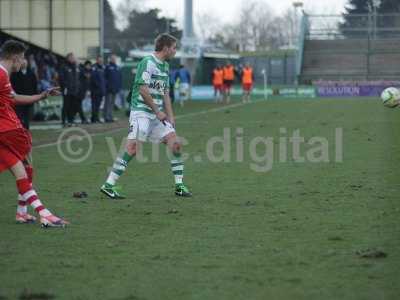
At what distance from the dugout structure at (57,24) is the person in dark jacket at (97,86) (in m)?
6.95

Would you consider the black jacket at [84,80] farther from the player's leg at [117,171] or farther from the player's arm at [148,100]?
the player's arm at [148,100]

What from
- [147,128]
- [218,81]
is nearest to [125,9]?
[218,81]

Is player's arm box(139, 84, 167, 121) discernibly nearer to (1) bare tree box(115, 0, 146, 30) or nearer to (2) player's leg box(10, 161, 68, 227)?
→ (2) player's leg box(10, 161, 68, 227)

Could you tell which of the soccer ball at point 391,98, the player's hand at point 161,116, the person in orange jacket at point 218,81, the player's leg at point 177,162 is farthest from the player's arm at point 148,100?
the person in orange jacket at point 218,81

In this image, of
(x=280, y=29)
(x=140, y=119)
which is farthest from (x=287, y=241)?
(x=280, y=29)

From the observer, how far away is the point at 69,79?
26.7m

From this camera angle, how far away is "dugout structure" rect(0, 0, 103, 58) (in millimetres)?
35625

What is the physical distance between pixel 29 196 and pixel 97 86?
19442mm

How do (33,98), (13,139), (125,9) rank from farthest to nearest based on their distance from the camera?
1. (125,9)
2. (33,98)
3. (13,139)

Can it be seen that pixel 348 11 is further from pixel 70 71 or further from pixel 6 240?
pixel 6 240

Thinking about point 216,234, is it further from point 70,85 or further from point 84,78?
point 84,78

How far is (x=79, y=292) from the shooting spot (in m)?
6.38

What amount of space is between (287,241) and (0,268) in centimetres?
246

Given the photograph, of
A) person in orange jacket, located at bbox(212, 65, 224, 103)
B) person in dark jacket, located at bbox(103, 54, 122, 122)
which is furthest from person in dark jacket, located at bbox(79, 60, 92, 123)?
person in orange jacket, located at bbox(212, 65, 224, 103)
